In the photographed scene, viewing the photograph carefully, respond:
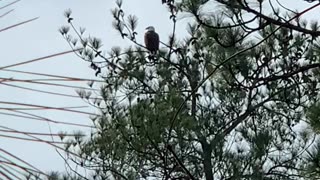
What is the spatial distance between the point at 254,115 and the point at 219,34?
1945 mm

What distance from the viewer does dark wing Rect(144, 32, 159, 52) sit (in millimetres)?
5535

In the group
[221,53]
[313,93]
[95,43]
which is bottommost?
[313,93]

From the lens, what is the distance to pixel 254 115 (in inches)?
224

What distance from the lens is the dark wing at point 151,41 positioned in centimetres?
554

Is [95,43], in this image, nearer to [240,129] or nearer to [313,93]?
[240,129]

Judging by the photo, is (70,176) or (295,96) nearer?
(70,176)

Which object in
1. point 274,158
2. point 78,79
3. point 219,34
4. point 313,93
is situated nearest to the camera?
point 78,79

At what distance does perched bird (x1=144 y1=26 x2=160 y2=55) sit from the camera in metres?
5.53

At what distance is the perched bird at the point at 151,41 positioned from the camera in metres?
5.53

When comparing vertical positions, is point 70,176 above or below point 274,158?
below

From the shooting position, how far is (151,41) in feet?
18.3

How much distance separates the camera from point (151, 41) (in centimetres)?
559

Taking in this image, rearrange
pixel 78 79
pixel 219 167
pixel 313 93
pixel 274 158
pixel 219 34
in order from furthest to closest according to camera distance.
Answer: pixel 274 158, pixel 219 167, pixel 313 93, pixel 219 34, pixel 78 79

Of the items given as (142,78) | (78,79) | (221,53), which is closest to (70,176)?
(142,78)
